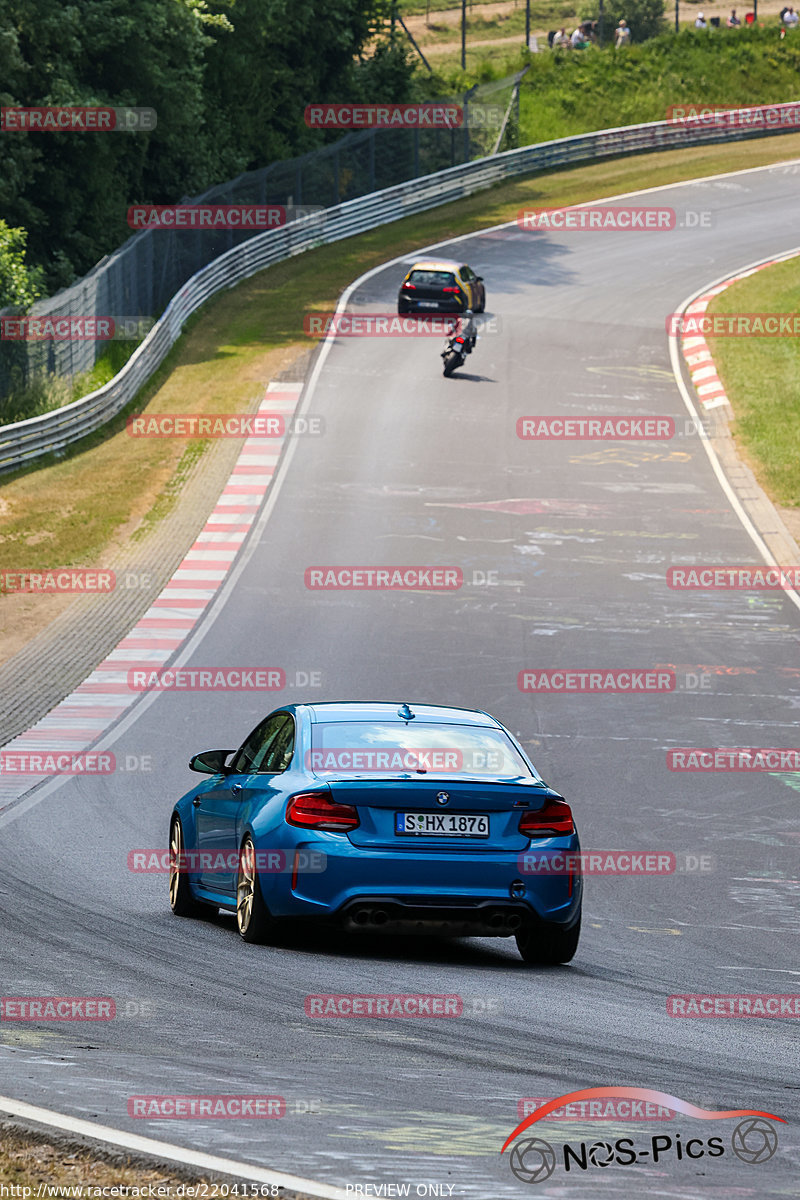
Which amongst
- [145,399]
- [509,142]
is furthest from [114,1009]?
[509,142]

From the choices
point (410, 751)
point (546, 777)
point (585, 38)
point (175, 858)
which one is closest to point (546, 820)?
point (410, 751)

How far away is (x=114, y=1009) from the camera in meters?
6.72

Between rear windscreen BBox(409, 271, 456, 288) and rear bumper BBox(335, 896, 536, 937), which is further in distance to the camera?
rear windscreen BBox(409, 271, 456, 288)

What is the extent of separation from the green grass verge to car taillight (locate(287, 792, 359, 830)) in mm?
21221

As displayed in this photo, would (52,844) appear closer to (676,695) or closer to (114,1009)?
(114,1009)

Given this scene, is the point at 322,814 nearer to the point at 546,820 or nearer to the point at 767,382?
the point at 546,820

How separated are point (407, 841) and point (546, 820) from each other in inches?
31.4

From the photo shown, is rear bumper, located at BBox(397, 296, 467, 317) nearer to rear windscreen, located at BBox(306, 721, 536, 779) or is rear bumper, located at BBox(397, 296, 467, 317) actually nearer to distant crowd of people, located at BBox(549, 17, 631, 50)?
rear windscreen, located at BBox(306, 721, 536, 779)

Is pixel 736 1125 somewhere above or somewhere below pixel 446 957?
above

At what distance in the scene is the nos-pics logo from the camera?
470cm

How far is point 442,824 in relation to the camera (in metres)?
8.13

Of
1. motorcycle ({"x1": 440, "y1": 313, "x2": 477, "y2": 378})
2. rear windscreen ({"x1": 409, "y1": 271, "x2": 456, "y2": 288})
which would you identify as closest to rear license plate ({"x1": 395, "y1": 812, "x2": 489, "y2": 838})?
motorcycle ({"x1": 440, "y1": 313, "x2": 477, "y2": 378})

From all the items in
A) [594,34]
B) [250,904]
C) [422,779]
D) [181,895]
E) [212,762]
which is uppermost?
[594,34]

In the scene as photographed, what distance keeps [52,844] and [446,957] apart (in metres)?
3.90
